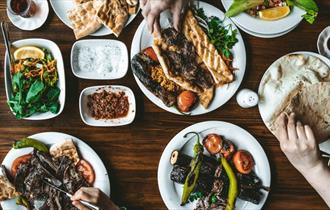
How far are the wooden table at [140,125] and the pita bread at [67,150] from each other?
12cm

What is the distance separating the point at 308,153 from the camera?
3.25 meters

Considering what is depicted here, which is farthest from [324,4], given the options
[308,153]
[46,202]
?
[46,202]

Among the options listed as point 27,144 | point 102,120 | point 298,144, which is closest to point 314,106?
Result: point 298,144

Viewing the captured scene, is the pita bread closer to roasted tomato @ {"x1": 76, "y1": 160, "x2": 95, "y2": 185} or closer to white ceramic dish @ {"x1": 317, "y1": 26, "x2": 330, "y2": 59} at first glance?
roasted tomato @ {"x1": 76, "y1": 160, "x2": 95, "y2": 185}

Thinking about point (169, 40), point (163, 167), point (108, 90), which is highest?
point (169, 40)

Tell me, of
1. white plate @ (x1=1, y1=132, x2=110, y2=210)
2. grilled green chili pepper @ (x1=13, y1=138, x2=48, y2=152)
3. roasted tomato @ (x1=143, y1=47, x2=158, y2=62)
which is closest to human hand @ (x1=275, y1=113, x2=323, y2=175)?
roasted tomato @ (x1=143, y1=47, x2=158, y2=62)

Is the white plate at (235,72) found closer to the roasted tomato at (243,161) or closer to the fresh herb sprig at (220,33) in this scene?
the fresh herb sprig at (220,33)

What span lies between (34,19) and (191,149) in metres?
1.46

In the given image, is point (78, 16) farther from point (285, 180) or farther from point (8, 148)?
point (285, 180)

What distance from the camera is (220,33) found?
11.5ft

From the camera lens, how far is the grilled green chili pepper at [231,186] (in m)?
3.50

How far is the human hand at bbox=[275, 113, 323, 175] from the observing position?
3254mm

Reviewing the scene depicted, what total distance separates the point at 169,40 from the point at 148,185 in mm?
1059

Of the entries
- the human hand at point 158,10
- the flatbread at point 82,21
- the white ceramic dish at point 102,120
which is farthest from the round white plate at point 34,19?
the human hand at point 158,10
